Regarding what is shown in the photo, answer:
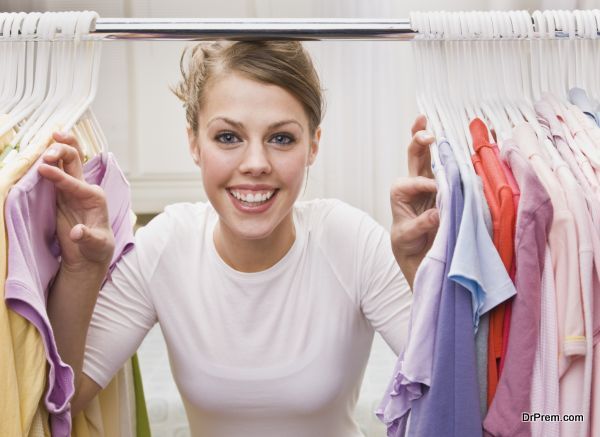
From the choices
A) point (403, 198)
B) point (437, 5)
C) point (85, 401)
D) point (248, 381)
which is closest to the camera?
point (403, 198)

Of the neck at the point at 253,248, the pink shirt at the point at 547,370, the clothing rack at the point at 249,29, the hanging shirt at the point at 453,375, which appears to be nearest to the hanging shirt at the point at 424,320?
the hanging shirt at the point at 453,375

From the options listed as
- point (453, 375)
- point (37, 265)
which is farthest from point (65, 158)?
point (453, 375)

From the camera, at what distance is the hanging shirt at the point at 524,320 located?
84 cm

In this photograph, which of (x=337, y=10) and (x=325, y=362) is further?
(x=337, y=10)

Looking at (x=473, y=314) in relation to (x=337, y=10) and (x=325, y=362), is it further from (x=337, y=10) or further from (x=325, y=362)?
(x=337, y=10)

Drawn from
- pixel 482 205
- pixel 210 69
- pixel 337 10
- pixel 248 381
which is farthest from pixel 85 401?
pixel 337 10

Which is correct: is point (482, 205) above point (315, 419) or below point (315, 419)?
above

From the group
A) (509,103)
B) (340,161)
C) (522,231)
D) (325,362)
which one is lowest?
(325,362)

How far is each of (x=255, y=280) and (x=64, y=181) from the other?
17.6 inches

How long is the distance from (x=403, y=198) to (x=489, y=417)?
1.02ft

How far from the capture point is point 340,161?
1.84m

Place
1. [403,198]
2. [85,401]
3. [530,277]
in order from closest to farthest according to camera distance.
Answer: [530,277], [403,198], [85,401]

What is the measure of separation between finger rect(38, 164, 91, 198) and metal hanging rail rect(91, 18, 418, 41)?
0.69ft

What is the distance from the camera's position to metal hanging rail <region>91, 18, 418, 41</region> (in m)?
0.99
